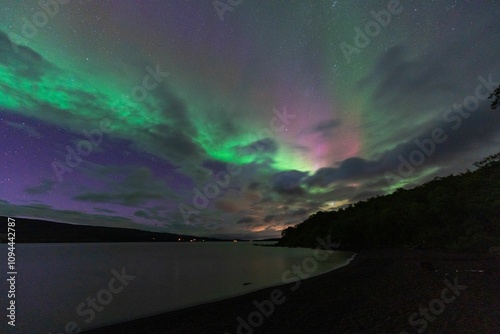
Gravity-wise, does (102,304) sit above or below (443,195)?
below

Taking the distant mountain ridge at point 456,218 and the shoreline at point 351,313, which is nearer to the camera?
the shoreline at point 351,313

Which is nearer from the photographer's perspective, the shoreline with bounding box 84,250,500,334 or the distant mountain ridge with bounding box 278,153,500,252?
the shoreline with bounding box 84,250,500,334

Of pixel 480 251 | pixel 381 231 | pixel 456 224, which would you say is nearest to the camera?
pixel 480 251

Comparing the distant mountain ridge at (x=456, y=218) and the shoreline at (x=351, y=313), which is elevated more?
the distant mountain ridge at (x=456, y=218)

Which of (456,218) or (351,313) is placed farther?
(456,218)

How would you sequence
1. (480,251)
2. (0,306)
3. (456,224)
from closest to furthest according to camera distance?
(0,306)
(480,251)
(456,224)

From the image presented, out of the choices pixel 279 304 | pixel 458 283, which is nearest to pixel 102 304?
pixel 279 304

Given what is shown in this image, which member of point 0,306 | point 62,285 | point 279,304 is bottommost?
point 279,304

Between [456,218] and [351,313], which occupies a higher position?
[456,218]

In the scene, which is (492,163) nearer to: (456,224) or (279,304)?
(456,224)

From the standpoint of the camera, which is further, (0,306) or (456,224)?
(456,224)

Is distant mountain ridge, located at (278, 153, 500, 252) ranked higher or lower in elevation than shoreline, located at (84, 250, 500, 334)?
higher

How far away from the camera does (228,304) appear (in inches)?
871

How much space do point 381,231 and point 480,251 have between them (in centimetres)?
5367
